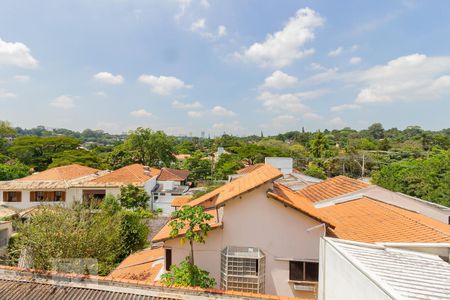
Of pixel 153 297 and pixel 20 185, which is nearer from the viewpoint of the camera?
pixel 153 297

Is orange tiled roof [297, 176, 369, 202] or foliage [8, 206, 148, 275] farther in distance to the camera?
orange tiled roof [297, 176, 369, 202]

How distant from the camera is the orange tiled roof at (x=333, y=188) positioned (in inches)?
631

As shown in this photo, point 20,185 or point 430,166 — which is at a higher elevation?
point 430,166

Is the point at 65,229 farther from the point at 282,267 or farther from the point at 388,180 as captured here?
the point at 388,180

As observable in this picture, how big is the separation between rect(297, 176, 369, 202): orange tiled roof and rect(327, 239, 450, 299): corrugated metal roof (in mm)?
9958

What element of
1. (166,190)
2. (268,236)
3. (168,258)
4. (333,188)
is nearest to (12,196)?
(166,190)

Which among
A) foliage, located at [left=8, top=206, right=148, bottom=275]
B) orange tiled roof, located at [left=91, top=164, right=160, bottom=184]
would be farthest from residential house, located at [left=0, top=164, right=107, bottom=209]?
A: foliage, located at [left=8, top=206, right=148, bottom=275]

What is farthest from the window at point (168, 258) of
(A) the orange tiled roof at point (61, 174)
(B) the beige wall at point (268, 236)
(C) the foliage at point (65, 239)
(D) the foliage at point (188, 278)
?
(A) the orange tiled roof at point (61, 174)

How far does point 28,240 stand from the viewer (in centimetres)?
1072

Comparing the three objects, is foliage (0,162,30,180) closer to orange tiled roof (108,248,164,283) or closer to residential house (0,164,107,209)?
residential house (0,164,107,209)

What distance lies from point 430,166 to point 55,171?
44.8 metres

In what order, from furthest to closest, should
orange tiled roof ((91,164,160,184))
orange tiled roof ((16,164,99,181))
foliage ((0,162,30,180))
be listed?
foliage ((0,162,30,180)) < orange tiled roof ((16,164,99,181)) < orange tiled roof ((91,164,160,184))

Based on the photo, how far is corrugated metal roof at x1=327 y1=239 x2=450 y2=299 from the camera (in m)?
4.26

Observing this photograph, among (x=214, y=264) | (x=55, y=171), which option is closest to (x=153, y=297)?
(x=214, y=264)
